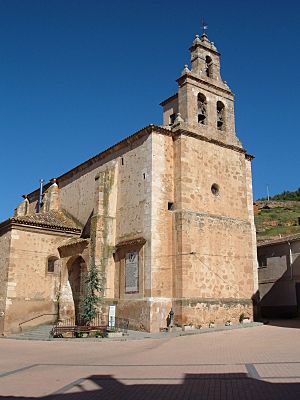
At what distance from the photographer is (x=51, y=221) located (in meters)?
26.5

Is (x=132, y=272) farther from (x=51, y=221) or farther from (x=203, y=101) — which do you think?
(x=203, y=101)

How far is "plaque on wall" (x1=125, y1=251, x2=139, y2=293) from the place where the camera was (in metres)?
21.4

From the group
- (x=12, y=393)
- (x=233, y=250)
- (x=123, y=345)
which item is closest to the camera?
(x=12, y=393)

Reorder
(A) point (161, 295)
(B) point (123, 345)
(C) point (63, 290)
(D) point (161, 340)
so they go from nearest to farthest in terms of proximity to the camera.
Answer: (B) point (123, 345) < (D) point (161, 340) < (A) point (161, 295) < (C) point (63, 290)

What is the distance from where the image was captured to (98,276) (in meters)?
21.9

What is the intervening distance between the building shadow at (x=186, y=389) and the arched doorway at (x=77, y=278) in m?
16.1

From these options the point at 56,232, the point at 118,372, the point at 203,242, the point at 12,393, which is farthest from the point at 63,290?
the point at 12,393

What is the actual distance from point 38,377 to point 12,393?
1.72 meters

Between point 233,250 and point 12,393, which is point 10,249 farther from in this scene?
point 12,393

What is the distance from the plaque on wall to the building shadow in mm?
12074

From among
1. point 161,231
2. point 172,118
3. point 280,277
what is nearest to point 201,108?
point 172,118

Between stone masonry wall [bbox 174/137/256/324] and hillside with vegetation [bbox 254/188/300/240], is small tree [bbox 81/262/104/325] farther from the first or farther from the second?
hillside with vegetation [bbox 254/188/300/240]

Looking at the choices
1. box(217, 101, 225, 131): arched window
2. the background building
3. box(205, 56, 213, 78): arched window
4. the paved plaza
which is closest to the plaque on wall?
the paved plaza

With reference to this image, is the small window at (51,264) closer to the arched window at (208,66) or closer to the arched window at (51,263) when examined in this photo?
the arched window at (51,263)
